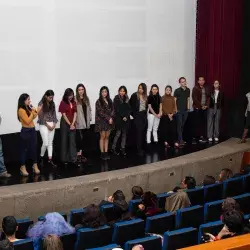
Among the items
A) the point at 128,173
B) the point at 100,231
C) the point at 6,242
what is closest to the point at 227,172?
the point at 128,173

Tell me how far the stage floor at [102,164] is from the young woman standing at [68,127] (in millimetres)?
197

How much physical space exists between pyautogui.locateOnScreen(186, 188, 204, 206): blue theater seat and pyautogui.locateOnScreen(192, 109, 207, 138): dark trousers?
3.93m

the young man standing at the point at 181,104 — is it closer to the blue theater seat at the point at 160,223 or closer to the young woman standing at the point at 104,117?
the young woman standing at the point at 104,117

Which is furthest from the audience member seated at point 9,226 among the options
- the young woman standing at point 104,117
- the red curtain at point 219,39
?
the red curtain at point 219,39

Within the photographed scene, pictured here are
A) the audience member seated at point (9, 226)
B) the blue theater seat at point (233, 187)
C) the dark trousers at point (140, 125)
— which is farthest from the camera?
the dark trousers at point (140, 125)

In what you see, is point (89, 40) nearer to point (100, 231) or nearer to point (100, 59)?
point (100, 59)

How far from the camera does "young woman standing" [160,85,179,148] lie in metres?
10.6

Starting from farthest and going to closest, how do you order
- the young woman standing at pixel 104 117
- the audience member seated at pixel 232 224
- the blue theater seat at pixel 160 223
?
the young woman standing at pixel 104 117 → the blue theater seat at pixel 160 223 → the audience member seated at pixel 232 224

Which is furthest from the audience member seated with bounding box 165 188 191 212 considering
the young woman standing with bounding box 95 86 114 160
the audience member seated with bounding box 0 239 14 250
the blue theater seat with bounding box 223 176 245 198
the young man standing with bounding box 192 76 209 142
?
the young man standing with bounding box 192 76 209 142

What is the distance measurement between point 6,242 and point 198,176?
5.45 meters

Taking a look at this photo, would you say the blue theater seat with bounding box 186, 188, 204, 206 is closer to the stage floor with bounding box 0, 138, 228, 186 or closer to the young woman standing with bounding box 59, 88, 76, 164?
the stage floor with bounding box 0, 138, 228, 186

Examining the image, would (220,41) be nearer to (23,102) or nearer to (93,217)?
(23,102)

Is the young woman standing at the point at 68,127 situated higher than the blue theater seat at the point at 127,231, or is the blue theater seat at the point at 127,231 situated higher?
the young woman standing at the point at 68,127

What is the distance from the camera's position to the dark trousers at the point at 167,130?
11.0 meters
